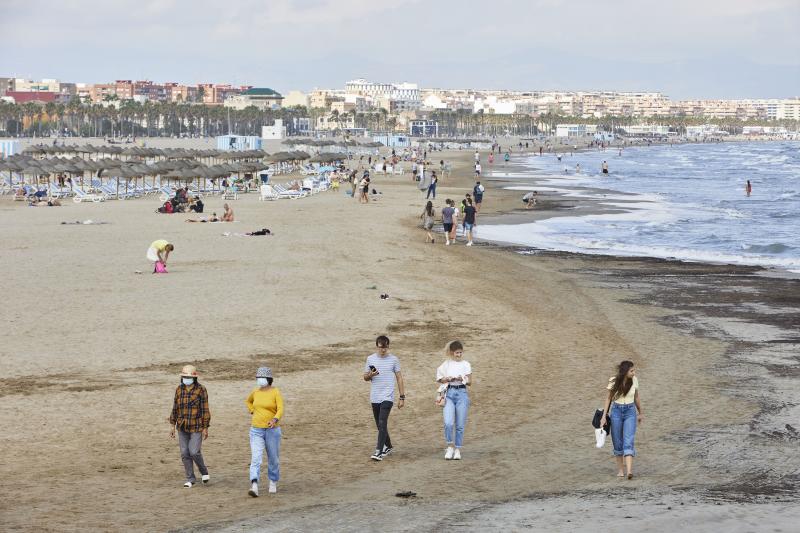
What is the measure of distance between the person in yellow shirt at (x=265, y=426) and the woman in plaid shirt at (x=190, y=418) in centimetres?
48

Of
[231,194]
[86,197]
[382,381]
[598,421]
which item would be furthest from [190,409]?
[231,194]

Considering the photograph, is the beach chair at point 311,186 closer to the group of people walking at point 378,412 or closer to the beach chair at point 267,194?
the beach chair at point 267,194

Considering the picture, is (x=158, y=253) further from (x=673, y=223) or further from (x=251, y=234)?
(x=673, y=223)

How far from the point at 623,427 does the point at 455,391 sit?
172 centimetres

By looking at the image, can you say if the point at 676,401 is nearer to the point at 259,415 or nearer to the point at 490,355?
the point at 490,355

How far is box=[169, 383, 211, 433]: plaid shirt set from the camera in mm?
10086

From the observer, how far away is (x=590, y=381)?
15633 mm

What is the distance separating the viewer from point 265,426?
998 cm

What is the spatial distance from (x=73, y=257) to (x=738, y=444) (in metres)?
18.9

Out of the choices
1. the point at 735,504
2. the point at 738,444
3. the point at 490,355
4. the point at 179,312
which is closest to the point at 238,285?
the point at 179,312

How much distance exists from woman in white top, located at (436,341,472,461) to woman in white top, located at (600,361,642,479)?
142 cm

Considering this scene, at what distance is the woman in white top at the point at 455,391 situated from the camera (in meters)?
11.1

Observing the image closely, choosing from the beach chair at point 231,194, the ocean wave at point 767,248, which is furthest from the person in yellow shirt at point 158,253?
the beach chair at point 231,194

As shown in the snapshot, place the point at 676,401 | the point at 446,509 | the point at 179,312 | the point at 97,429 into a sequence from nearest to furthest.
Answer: the point at 446,509 < the point at 97,429 < the point at 676,401 < the point at 179,312
